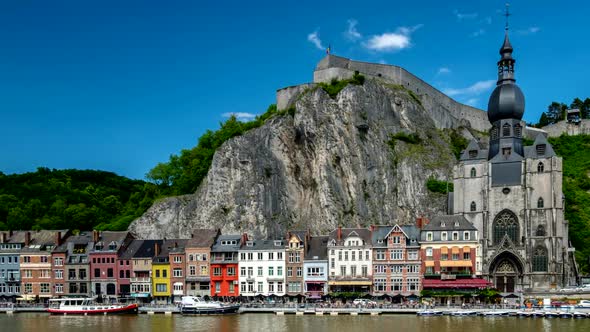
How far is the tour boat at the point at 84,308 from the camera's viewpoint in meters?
61.7

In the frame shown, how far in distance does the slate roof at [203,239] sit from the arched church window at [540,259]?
34685mm

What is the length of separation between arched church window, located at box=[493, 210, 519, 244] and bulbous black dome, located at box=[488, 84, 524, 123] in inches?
477

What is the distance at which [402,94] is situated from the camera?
3725 inches

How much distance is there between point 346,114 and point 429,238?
88.5 ft

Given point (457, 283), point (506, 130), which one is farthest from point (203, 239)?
point (506, 130)

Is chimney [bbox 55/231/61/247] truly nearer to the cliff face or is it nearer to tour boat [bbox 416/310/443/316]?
the cliff face

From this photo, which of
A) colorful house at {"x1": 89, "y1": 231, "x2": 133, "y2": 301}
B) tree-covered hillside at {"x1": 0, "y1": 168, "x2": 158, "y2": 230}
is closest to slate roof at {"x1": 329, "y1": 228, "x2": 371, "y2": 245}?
colorful house at {"x1": 89, "y1": 231, "x2": 133, "y2": 301}

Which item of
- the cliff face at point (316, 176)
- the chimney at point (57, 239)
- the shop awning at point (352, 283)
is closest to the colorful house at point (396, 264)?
the shop awning at point (352, 283)

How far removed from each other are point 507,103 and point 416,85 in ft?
94.6

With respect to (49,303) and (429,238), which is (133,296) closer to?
(49,303)

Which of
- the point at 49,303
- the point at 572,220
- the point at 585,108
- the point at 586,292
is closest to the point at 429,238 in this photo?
the point at 586,292

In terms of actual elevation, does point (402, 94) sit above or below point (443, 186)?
above

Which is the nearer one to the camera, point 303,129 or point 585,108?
point 303,129

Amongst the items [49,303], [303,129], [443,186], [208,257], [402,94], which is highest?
[402,94]
